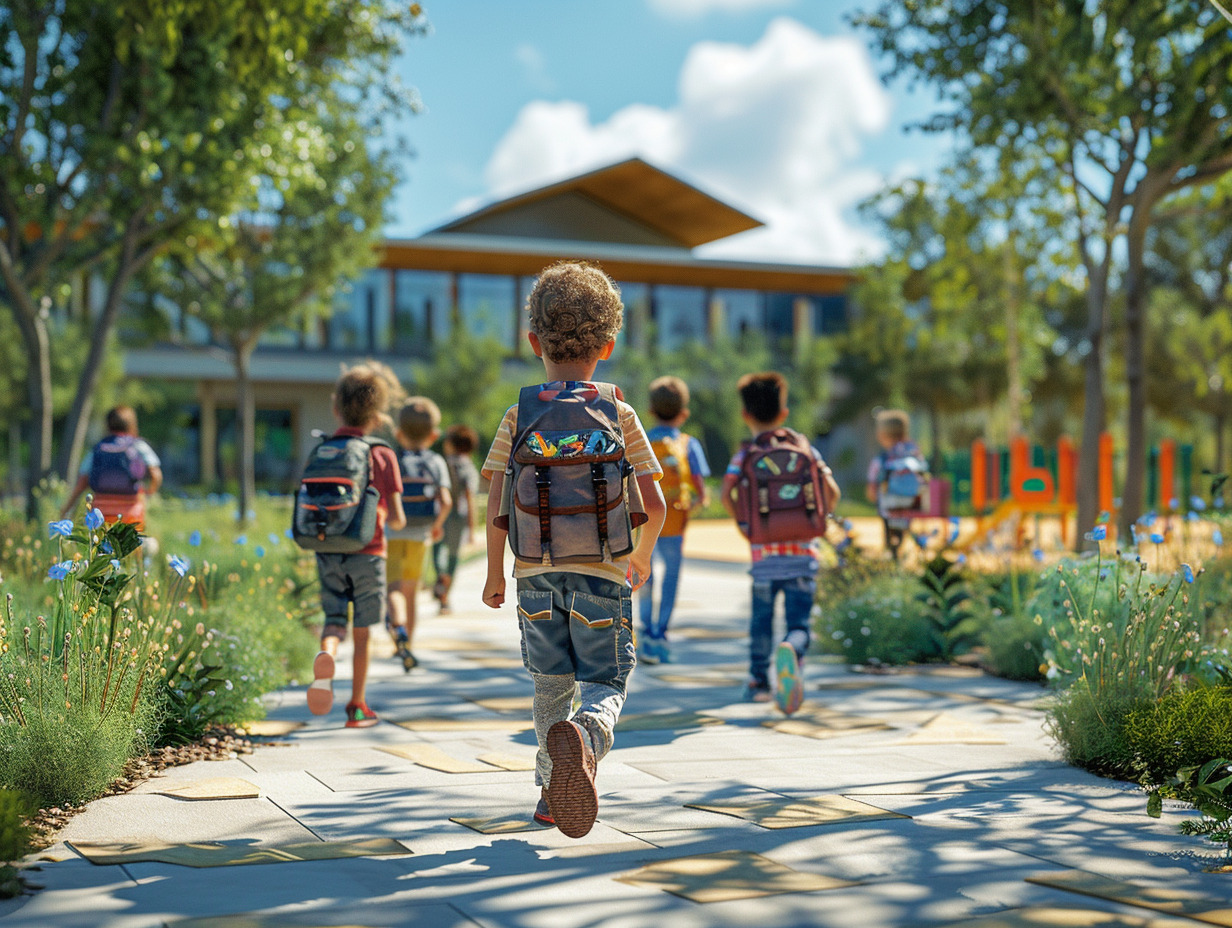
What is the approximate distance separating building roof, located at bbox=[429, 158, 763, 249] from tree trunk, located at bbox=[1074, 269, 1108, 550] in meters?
27.0

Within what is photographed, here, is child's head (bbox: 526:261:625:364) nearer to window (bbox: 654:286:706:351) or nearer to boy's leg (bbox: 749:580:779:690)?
boy's leg (bbox: 749:580:779:690)

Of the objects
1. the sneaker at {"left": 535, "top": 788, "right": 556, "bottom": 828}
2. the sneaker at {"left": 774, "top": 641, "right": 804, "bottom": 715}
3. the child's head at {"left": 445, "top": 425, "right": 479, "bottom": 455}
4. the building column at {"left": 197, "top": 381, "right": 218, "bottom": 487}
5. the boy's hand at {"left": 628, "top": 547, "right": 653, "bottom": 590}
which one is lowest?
the sneaker at {"left": 535, "top": 788, "right": 556, "bottom": 828}

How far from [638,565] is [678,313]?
39.1 meters

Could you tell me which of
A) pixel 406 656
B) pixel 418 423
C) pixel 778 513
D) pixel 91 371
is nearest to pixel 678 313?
pixel 91 371

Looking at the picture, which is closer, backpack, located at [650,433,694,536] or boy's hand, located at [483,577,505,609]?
boy's hand, located at [483,577,505,609]

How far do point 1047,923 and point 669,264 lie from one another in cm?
3816

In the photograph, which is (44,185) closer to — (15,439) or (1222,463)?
(15,439)

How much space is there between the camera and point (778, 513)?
264 inches

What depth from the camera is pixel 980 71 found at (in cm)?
1166

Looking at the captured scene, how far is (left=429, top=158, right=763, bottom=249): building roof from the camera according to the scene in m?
39.0

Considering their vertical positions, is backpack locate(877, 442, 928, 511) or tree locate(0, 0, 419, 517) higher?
tree locate(0, 0, 419, 517)

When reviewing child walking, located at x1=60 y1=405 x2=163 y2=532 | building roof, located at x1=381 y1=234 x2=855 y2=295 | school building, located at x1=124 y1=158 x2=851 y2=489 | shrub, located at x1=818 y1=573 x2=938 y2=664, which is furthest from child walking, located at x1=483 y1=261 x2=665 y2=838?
school building, located at x1=124 y1=158 x2=851 y2=489

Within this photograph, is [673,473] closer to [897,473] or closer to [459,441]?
[897,473]

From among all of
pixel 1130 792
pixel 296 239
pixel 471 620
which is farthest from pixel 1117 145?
pixel 296 239
